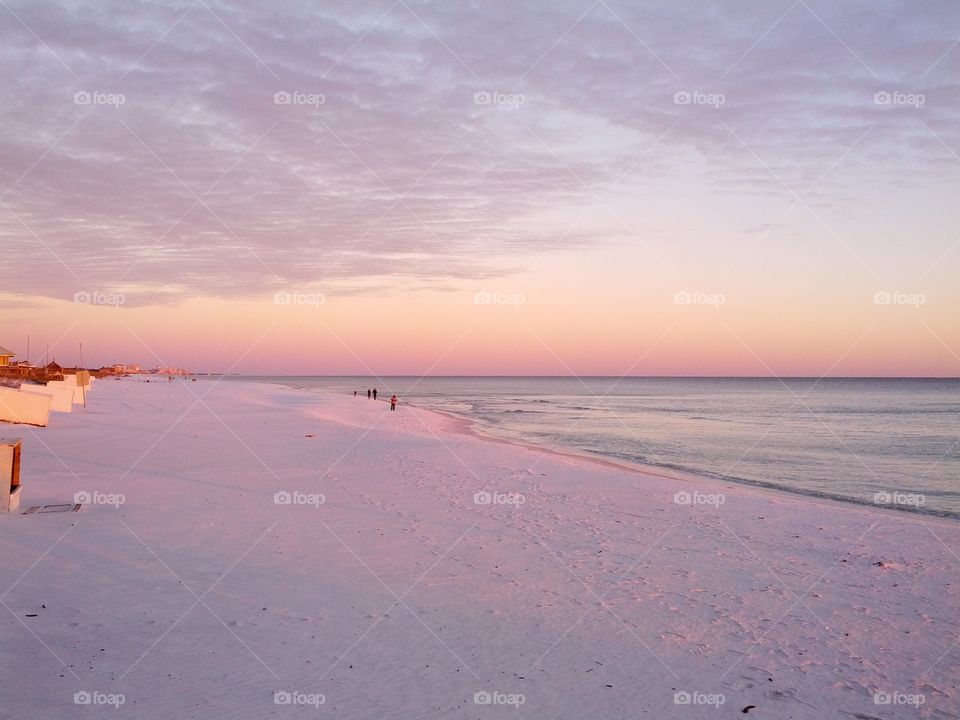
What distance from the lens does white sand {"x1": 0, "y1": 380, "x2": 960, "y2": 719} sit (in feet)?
21.1

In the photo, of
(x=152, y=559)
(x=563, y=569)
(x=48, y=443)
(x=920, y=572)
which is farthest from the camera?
(x=48, y=443)

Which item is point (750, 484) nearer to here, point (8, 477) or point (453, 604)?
point (453, 604)

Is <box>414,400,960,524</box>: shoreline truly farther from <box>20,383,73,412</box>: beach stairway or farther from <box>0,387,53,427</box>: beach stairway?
<box>20,383,73,412</box>: beach stairway

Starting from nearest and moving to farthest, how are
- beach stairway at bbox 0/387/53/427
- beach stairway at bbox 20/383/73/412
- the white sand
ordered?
1. the white sand
2. beach stairway at bbox 0/387/53/427
3. beach stairway at bbox 20/383/73/412

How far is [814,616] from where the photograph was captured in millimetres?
9227

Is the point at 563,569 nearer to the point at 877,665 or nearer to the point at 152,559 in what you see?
the point at 877,665

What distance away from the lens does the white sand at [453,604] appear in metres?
6.44

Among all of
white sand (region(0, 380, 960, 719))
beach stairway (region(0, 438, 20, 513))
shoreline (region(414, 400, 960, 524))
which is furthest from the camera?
shoreline (region(414, 400, 960, 524))

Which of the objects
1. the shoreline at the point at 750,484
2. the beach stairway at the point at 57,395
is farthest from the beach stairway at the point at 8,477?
the beach stairway at the point at 57,395

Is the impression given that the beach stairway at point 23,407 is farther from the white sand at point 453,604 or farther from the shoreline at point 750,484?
the shoreline at point 750,484

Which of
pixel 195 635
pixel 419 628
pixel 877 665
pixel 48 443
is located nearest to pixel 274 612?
pixel 195 635

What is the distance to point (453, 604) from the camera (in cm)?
877

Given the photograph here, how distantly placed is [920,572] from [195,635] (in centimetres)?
1187

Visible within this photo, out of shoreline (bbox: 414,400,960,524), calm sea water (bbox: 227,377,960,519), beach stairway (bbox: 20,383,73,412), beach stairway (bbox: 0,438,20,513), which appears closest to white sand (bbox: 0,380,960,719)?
beach stairway (bbox: 0,438,20,513)
